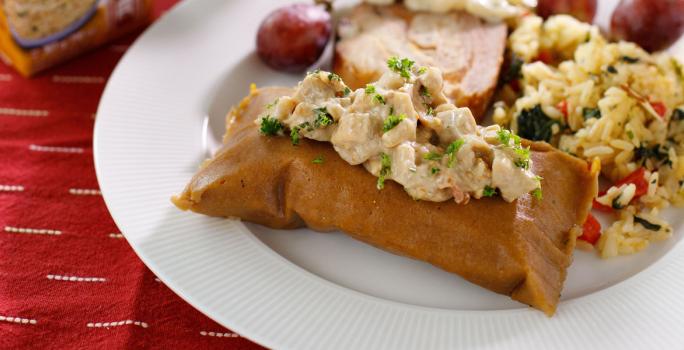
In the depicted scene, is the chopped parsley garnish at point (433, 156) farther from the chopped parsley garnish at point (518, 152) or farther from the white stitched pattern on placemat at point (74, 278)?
the white stitched pattern on placemat at point (74, 278)

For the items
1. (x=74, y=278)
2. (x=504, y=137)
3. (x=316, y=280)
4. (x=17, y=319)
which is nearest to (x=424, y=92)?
(x=504, y=137)

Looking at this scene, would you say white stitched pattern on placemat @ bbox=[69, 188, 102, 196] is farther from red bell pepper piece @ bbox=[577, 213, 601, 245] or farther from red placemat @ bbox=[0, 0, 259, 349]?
red bell pepper piece @ bbox=[577, 213, 601, 245]

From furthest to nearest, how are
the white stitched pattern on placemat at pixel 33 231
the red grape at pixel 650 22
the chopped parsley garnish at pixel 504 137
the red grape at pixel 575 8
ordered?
1. the red grape at pixel 575 8
2. the red grape at pixel 650 22
3. the white stitched pattern on placemat at pixel 33 231
4. the chopped parsley garnish at pixel 504 137

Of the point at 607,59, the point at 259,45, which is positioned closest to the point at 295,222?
the point at 259,45

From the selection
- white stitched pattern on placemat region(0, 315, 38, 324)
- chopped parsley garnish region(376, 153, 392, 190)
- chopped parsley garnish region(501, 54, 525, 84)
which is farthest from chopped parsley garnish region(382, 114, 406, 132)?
white stitched pattern on placemat region(0, 315, 38, 324)

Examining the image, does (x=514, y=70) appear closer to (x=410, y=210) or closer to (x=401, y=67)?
(x=401, y=67)

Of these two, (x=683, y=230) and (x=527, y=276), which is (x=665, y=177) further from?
(x=527, y=276)

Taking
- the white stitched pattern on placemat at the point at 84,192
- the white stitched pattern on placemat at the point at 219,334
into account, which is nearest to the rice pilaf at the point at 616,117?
the white stitched pattern on placemat at the point at 219,334
